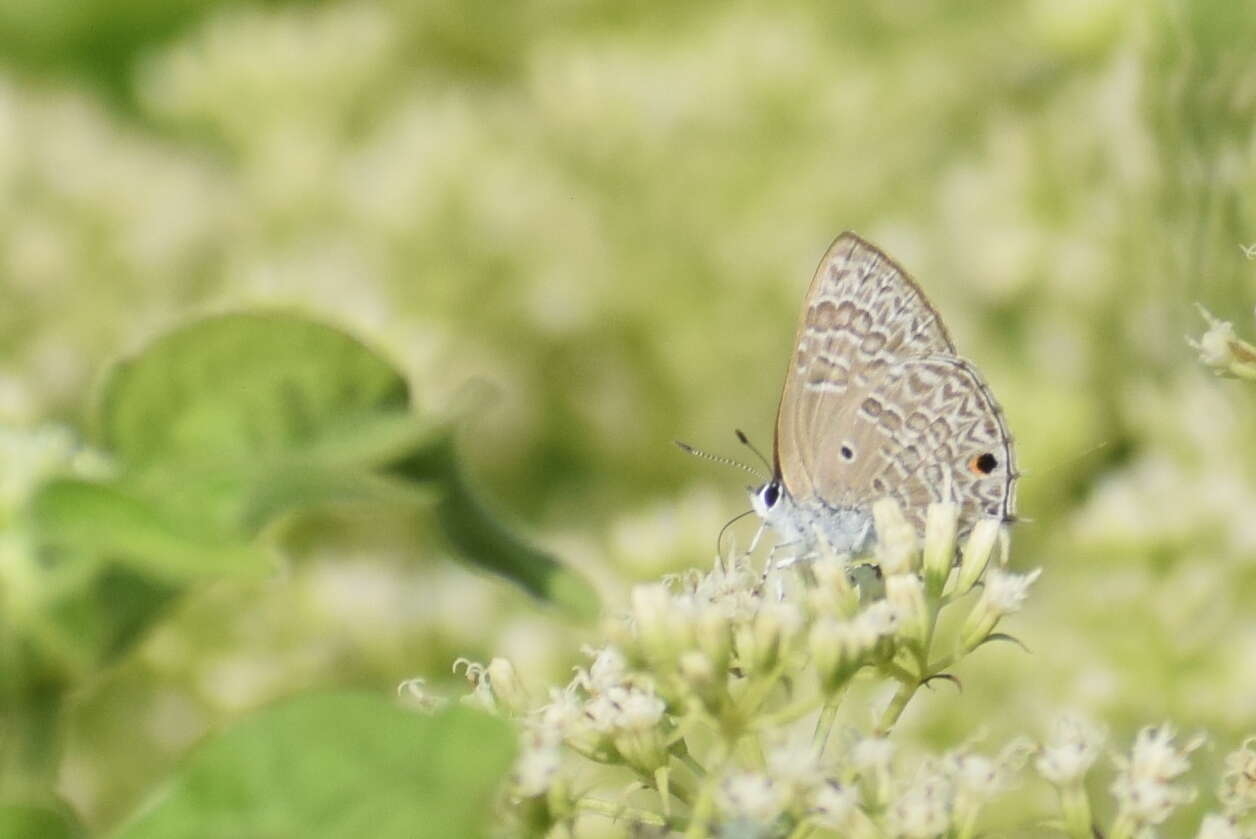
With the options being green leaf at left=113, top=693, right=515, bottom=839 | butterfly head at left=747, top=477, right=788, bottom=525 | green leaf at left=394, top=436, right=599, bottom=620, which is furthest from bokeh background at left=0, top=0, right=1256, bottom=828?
green leaf at left=113, top=693, right=515, bottom=839

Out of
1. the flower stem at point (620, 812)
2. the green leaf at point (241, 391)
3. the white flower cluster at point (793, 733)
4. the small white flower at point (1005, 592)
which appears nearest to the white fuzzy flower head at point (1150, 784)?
the white flower cluster at point (793, 733)

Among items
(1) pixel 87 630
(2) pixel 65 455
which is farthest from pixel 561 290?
(1) pixel 87 630

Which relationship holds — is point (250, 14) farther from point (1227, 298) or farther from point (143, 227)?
point (1227, 298)

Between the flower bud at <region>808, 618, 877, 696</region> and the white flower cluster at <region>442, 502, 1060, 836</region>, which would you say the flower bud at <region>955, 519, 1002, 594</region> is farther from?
the flower bud at <region>808, 618, 877, 696</region>

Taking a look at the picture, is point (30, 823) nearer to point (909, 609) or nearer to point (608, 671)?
point (608, 671)

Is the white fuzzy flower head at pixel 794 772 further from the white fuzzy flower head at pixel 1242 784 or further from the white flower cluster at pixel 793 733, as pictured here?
the white fuzzy flower head at pixel 1242 784

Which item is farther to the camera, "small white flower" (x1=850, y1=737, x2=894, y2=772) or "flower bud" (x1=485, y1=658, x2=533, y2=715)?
"flower bud" (x1=485, y1=658, x2=533, y2=715)
